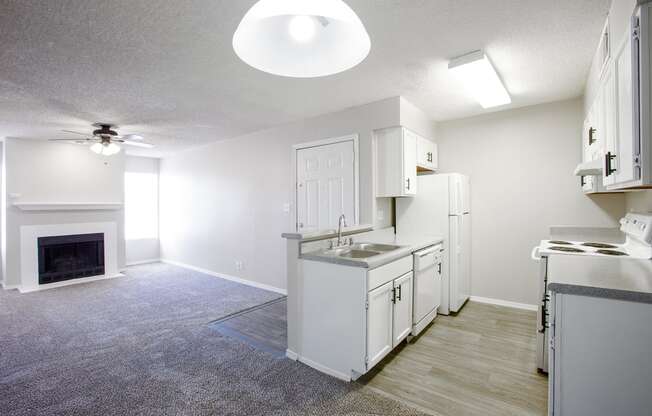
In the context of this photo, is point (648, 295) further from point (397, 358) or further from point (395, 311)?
point (397, 358)

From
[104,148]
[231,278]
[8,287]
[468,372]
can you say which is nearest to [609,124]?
[468,372]

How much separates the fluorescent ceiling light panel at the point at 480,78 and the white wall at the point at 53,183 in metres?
6.17

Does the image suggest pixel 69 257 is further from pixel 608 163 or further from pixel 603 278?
pixel 608 163

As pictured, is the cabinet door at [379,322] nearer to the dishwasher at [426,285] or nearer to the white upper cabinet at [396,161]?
the dishwasher at [426,285]

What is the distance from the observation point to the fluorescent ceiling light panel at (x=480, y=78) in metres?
2.41

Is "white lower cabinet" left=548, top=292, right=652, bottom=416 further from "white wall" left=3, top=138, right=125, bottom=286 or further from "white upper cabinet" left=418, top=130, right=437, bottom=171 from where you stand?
"white wall" left=3, top=138, right=125, bottom=286

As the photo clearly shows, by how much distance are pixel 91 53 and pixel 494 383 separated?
3925 millimetres

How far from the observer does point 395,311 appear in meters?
2.50

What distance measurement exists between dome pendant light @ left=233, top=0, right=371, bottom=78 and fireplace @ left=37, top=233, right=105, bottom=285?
19.6 feet

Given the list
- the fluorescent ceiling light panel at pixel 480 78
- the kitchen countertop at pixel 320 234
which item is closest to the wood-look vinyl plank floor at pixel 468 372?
the kitchen countertop at pixel 320 234

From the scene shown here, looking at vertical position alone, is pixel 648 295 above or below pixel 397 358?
above

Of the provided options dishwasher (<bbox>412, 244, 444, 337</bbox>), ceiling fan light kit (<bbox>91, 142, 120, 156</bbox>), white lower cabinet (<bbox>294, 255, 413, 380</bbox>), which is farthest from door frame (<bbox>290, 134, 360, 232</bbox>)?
ceiling fan light kit (<bbox>91, 142, 120, 156</bbox>)

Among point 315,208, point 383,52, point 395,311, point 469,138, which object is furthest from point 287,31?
point 469,138

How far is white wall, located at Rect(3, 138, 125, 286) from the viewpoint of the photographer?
15.8ft
